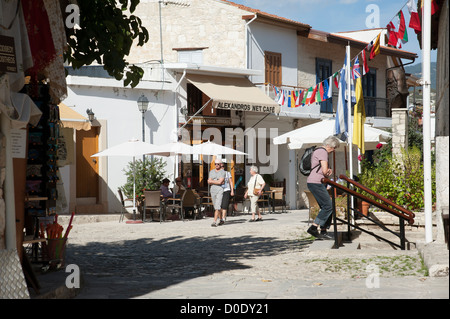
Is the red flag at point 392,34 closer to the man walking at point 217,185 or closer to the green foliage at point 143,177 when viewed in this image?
the man walking at point 217,185

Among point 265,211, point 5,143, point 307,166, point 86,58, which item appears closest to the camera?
point 5,143

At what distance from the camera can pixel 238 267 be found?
→ 387 inches

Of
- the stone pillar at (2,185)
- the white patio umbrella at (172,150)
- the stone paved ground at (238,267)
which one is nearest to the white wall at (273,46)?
the white patio umbrella at (172,150)

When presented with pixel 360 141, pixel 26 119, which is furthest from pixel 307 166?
pixel 26 119

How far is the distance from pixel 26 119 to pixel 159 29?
881 inches

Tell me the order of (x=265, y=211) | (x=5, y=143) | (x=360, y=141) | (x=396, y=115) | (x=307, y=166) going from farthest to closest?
(x=265, y=211) < (x=396, y=115) < (x=360, y=141) < (x=307, y=166) < (x=5, y=143)

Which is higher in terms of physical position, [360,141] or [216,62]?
[216,62]

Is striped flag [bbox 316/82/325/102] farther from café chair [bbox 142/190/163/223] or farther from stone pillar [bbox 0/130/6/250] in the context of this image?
stone pillar [bbox 0/130/6/250]

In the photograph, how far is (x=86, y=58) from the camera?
9.52 metres

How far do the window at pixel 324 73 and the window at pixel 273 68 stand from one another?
275 centimetres

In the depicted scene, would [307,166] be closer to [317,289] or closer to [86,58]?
[86,58]

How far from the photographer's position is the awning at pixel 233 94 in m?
24.2

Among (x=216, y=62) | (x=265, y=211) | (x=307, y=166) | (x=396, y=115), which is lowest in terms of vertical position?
(x=265, y=211)

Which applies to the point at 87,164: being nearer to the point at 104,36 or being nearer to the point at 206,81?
A: the point at 206,81
